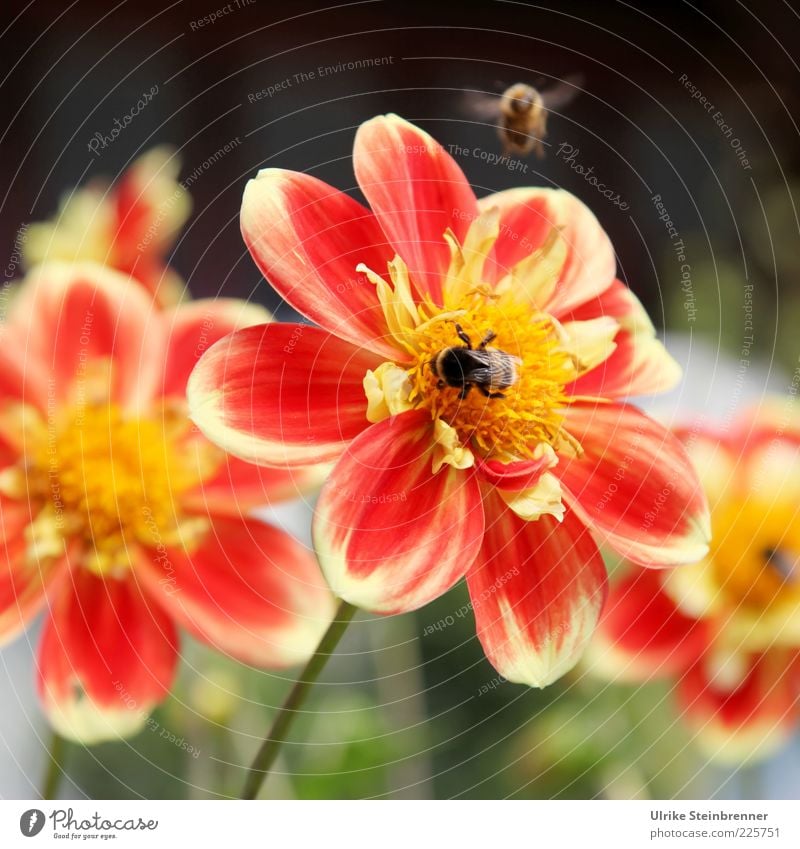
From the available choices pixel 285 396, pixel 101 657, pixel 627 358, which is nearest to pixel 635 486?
pixel 627 358

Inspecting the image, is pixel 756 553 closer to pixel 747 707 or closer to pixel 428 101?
pixel 747 707

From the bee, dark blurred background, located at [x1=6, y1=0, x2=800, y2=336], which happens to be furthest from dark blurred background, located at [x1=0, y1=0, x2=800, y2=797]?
the bee

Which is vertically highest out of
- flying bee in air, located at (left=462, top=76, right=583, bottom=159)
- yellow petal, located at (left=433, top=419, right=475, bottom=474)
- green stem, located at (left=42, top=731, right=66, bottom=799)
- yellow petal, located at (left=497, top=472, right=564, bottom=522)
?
flying bee in air, located at (left=462, top=76, right=583, bottom=159)

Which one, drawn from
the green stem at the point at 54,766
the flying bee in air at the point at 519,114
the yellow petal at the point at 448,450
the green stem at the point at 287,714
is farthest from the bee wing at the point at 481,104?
the green stem at the point at 54,766

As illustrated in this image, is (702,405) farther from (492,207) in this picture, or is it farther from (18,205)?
(18,205)

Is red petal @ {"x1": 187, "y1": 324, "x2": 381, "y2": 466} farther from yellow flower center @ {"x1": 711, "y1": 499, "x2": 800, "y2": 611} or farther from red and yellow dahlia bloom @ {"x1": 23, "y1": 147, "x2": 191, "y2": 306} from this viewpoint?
yellow flower center @ {"x1": 711, "y1": 499, "x2": 800, "y2": 611}

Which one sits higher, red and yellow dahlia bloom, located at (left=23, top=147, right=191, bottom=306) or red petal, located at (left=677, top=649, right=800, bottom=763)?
red and yellow dahlia bloom, located at (left=23, top=147, right=191, bottom=306)
